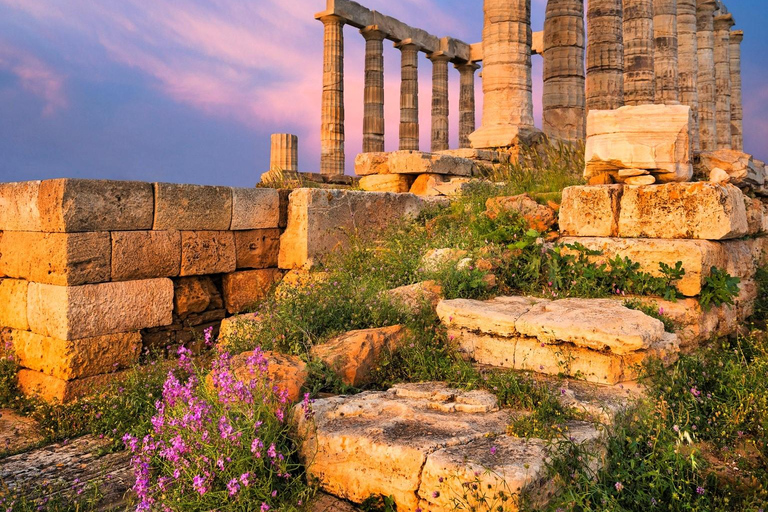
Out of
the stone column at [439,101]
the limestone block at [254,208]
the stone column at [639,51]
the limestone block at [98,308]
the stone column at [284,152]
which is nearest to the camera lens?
the limestone block at [98,308]

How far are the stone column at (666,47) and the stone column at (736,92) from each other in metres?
10.5

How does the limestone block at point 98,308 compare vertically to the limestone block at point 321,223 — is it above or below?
below

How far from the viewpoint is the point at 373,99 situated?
2317 cm

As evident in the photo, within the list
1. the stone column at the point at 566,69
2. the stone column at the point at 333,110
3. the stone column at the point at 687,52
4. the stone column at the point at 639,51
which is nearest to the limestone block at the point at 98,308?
the stone column at the point at 566,69

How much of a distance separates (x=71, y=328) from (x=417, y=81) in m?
22.4

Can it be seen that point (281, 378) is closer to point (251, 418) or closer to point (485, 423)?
point (251, 418)

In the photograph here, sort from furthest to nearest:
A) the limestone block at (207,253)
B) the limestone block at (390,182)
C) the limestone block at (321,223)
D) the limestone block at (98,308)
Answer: the limestone block at (390,182)
the limestone block at (321,223)
the limestone block at (207,253)
the limestone block at (98,308)

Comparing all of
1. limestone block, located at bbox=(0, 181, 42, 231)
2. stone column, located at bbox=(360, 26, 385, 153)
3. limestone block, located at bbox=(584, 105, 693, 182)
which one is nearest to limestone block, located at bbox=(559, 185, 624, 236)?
limestone block, located at bbox=(584, 105, 693, 182)

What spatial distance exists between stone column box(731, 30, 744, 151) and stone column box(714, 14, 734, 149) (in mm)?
1370

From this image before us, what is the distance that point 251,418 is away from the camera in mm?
2857

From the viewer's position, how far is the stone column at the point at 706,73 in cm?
2297

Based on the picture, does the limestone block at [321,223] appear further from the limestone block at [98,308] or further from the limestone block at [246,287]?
the limestone block at [98,308]

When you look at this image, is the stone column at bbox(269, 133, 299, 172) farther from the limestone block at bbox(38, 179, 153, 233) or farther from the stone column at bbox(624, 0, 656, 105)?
the limestone block at bbox(38, 179, 153, 233)

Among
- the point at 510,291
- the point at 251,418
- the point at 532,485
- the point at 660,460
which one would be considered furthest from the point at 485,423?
the point at 510,291
